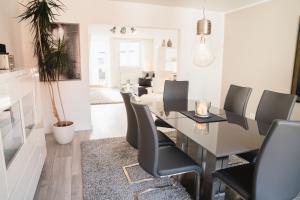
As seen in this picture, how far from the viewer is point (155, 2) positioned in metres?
4.04

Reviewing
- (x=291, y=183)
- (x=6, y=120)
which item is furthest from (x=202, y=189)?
(x=6, y=120)

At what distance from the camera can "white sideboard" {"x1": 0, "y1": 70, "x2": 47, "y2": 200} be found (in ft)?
4.41

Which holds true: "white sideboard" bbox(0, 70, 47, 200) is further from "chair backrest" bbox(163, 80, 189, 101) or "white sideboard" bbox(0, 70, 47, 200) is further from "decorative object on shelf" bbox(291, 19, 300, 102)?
"decorative object on shelf" bbox(291, 19, 300, 102)

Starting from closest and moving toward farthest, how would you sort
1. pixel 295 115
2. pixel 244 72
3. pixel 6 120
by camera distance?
1. pixel 6 120
2. pixel 295 115
3. pixel 244 72

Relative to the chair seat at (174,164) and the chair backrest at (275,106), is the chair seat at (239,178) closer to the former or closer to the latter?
the chair seat at (174,164)

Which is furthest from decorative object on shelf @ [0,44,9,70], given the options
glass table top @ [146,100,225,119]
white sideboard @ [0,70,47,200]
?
glass table top @ [146,100,225,119]

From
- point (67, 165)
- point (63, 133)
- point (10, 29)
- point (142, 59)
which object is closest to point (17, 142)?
point (67, 165)

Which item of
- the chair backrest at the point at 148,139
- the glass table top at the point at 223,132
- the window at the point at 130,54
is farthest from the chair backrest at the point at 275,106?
the window at the point at 130,54

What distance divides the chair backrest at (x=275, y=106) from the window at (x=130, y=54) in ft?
27.3

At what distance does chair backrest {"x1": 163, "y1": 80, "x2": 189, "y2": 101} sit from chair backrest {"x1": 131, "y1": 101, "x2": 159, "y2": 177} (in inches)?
65.2

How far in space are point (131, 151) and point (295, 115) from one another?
8.97 feet

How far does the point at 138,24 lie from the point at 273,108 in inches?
116

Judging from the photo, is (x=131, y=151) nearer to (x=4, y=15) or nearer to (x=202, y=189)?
(x=202, y=189)

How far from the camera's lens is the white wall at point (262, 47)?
3.47 meters
